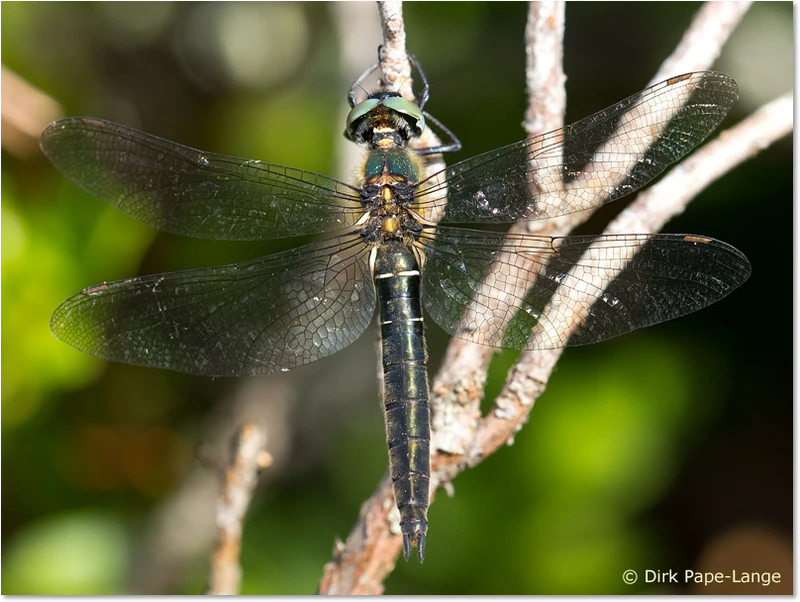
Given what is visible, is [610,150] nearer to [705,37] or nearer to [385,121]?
[705,37]

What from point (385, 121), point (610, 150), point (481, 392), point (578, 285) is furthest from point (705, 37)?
point (481, 392)

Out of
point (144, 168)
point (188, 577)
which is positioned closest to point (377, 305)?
point (144, 168)

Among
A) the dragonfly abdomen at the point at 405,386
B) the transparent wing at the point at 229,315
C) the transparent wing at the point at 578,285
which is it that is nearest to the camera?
the dragonfly abdomen at the point at 405,386

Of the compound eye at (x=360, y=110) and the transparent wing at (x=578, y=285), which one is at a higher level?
the compound eye at (x=360, y=110)

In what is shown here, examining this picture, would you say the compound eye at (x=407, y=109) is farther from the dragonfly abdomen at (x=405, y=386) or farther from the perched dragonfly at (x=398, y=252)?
the dragonfly abdomen at (x=405, y=386)

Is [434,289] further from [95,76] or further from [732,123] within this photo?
[95,76]

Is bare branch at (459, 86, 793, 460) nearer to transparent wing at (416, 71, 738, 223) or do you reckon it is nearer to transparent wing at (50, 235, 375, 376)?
transparent wing at (416, 71, 738, 223)

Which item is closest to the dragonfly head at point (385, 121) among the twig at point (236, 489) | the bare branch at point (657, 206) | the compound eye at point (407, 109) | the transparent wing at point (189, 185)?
the compound eye at point (407, 109)
